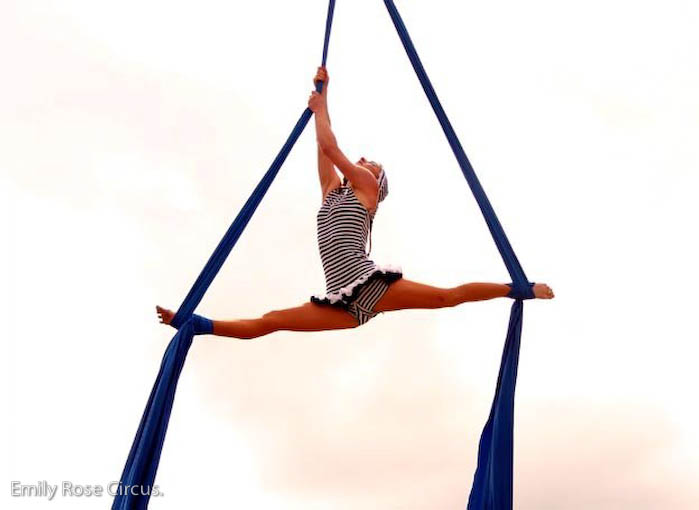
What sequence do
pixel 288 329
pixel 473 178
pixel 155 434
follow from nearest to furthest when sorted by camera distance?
pixel 155 434, pixel 288 329, pixel 473 178

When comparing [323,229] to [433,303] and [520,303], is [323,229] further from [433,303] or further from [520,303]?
[520,303]

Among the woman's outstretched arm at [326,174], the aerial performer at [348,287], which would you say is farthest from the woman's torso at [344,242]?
the woman's outstretched arm at [326,174]

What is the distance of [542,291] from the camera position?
209 inches

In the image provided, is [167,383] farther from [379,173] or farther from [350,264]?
[379,173]

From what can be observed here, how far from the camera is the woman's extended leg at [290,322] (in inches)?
199

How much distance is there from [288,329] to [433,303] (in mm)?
855

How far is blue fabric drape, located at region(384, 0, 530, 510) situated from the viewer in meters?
5.14

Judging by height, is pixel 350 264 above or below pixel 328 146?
below

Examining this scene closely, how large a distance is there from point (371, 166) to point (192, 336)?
151 centimetres

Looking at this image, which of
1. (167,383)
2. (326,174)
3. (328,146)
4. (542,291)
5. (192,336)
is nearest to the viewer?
(167,383)

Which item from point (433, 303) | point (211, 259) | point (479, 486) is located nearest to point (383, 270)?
point (433, 303)

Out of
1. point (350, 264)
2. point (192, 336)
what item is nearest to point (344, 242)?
point (350, 264)

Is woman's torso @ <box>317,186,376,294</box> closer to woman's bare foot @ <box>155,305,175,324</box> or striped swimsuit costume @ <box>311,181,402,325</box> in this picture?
striped swimsuit costume @ <box>311,181,402,325</box>

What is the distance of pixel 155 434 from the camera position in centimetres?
481
